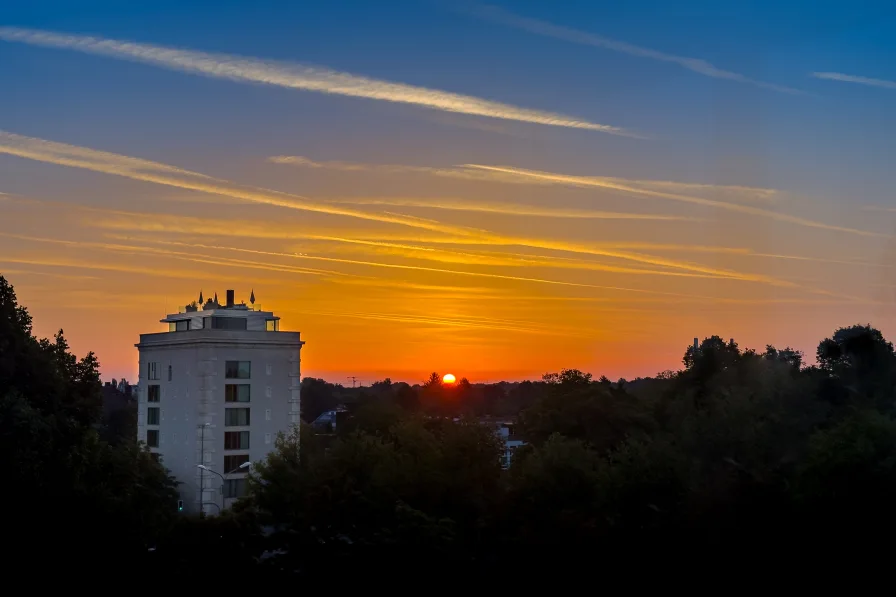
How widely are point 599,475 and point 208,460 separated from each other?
38116mm

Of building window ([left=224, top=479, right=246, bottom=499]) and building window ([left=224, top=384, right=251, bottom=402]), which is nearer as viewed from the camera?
building window ([left=224, top=479, right=246, bottom=499])

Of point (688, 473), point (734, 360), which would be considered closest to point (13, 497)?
point (688, 473)

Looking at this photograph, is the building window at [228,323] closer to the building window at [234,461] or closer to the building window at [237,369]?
the building window at [237,369]

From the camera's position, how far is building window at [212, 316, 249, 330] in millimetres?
74000

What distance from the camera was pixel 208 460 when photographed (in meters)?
69.2

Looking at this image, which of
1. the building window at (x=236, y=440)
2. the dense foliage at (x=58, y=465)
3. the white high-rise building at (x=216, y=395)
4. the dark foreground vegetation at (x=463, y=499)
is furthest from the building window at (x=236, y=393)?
the dense foliage at (x=58, y=465)

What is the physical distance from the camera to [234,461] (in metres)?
70.5

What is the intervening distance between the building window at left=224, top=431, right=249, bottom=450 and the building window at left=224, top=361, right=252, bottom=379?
12.2ft

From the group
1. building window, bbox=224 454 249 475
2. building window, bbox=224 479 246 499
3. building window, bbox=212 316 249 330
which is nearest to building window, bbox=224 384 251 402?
building window, bbox=224 454 249 475

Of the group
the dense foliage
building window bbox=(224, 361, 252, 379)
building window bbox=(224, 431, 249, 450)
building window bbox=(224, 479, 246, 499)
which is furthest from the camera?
building window bbox=(224, 361, 252, 379)

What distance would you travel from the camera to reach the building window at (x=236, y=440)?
7062cm

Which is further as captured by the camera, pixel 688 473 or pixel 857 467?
pixel 688 473

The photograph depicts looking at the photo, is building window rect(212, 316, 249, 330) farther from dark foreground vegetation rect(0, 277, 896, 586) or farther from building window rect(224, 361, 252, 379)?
dark foreground vegetation rect(0, 277, 896, 586)

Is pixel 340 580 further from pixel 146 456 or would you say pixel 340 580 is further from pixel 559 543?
pixel 146 456
